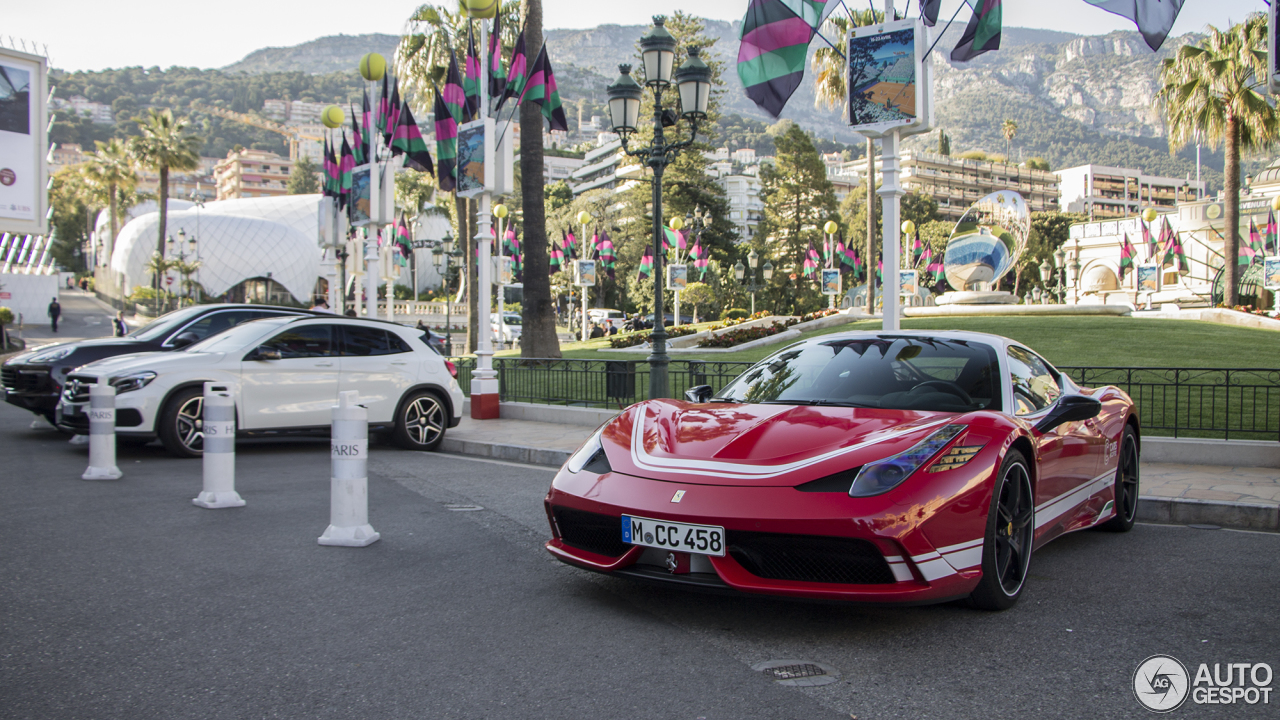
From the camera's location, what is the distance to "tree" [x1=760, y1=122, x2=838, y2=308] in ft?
226

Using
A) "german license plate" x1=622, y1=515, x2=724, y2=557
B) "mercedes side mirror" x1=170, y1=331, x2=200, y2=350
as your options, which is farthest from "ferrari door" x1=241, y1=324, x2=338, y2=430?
"german license plate" x1=622, y1=515, x2=724, y2=557

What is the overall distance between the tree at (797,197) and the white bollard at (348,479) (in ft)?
211

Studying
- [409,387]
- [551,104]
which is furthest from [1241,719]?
[551,104]

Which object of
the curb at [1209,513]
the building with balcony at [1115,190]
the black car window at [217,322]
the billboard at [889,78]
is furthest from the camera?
the building with balcony at [1115,190]

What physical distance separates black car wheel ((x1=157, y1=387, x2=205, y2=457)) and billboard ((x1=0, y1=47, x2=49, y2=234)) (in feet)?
41.9

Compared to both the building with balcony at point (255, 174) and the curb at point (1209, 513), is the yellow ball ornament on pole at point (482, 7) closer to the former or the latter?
the curb at point (1209, 513)

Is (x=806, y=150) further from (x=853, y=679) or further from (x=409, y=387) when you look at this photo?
(x=853, y=679)

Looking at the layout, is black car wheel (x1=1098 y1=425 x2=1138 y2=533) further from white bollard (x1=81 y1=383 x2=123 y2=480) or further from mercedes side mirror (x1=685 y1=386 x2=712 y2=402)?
white bollard (x1=81 y1=383 x2=123 y2=480)

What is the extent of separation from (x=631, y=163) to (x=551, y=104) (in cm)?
9860

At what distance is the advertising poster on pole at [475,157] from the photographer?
46.2 ft

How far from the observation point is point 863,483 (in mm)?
3598

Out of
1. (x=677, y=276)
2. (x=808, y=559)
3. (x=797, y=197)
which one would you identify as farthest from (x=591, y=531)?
(x=797, y=197)

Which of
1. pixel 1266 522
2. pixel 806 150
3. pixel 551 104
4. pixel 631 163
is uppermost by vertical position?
pixel 631 163

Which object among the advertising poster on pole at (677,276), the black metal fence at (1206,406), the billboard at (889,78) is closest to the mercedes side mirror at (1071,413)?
the black metal fence at (1206,406)
